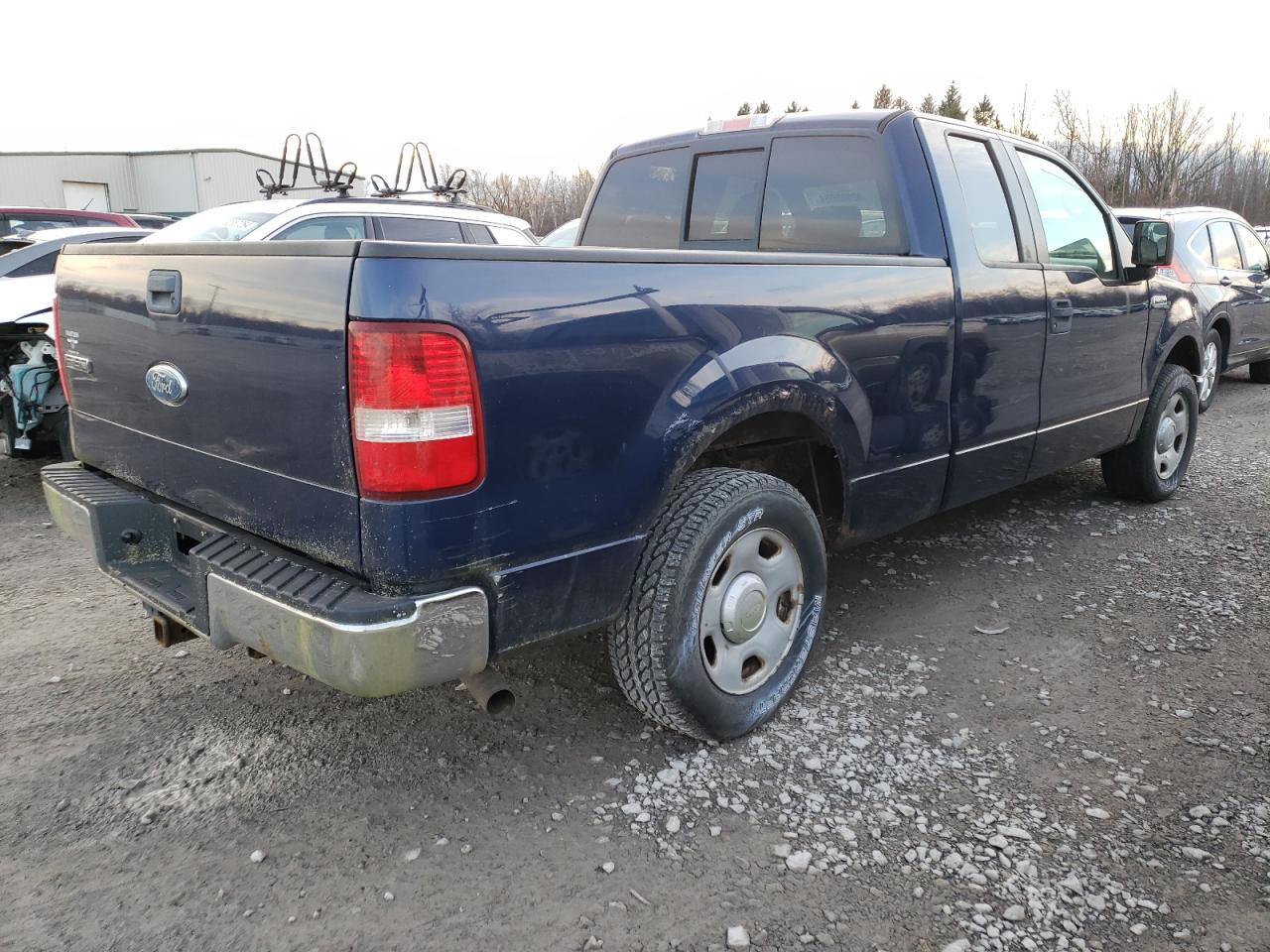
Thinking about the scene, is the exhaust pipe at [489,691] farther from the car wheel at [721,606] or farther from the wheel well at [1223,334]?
the wheel well at [1223,334]

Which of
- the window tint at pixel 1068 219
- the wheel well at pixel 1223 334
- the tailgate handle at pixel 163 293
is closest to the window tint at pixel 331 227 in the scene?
the tailgate handle at pixel 163 293

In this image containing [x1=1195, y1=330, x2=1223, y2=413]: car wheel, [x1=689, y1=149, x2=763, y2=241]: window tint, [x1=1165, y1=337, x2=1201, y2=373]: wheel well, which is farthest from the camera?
[x1=1195, y1=330, x2=1223, y2=413]: car wheel

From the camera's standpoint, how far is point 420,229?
669 cm

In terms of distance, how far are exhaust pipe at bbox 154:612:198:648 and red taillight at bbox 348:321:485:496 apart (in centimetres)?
115

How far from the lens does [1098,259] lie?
4.38m

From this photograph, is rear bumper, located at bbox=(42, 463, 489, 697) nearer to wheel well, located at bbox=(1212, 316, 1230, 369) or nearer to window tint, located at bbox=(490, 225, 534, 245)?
window tint, located at bbox=(490, 225, 534, 245)

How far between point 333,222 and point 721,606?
480 cm

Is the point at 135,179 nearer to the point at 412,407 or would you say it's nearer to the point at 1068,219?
the point at 1068,219

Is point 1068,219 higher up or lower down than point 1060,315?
higher up

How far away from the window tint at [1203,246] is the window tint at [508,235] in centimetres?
547

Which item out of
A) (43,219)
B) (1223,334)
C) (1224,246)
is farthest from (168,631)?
(1224,246)

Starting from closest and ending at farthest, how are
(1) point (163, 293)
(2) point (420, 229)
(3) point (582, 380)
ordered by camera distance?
(3) point (582, 380) → (1) point (163, 293) → (2) point (420, 229)

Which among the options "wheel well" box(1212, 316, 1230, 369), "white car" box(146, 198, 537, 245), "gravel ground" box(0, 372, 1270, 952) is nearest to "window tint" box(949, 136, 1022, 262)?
"gravel ground" box(0, 372, 1270, 952)

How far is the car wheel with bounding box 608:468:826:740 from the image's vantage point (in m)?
2.51
